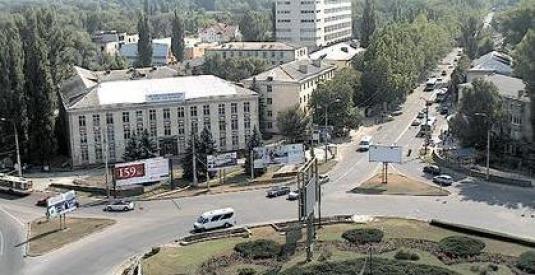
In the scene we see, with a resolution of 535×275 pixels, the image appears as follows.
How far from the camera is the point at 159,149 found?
82750 millimetres

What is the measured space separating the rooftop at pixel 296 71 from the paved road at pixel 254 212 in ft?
78.8

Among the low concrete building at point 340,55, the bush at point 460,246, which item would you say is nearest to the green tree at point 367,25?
the low concrete building at point 340,55

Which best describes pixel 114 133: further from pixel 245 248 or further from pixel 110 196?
pixel 245 248

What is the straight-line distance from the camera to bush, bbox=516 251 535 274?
45.6m

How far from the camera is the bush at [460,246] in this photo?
48625 mm

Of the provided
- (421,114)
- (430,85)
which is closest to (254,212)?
(421,114)

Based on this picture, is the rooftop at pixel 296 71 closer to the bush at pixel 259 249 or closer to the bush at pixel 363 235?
the bush at pixel 363 235

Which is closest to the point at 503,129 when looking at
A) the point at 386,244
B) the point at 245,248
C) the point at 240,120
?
the point at 240,120

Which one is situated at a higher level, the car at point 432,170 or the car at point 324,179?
the car at point 432,170

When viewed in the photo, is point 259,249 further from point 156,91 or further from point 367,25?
point 367,25

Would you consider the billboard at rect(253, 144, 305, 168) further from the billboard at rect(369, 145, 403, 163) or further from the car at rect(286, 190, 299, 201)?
the car at rect(286, 190, 299, 201)

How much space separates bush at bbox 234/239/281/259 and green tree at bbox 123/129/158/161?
91.6 ft

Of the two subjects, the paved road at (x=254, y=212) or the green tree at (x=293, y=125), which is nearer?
the paved road at (x=254, y=212)

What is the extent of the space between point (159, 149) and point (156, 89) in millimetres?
7434
